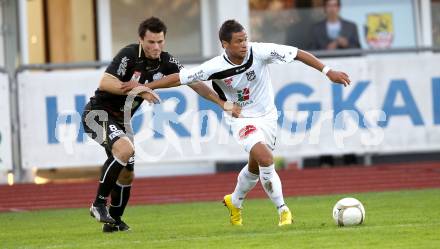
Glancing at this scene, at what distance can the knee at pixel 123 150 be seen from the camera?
37.8 feet

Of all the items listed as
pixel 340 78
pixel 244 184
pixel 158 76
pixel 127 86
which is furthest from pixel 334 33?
pixel 127 86

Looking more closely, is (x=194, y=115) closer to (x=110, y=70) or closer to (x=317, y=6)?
(x=317, y=6)

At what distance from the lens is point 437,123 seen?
18.6 m

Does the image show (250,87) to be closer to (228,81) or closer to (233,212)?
(228,81)

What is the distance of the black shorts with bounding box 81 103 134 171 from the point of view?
461 inches

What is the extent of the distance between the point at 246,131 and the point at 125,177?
1.35m

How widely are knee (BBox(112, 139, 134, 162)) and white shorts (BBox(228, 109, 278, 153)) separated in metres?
1.08

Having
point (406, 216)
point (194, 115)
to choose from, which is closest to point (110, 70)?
point (406, 216)

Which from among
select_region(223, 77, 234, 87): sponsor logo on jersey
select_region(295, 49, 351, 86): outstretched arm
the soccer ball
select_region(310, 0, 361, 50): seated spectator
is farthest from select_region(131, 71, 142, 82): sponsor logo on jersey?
select_region(310, 0, 361, 50): seated spectator

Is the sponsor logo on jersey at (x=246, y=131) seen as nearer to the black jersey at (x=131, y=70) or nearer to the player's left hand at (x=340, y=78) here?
the black jersey at (x=131, y=70)

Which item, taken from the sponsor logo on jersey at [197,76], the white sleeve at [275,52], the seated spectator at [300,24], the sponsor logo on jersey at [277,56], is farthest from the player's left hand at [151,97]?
the seated spectator at [300,24]

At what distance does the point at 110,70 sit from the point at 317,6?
10261 mm

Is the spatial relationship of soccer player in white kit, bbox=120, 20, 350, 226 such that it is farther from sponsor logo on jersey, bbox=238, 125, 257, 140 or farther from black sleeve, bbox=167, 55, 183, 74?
black sleeve, bbox=167, 55, 183, 74

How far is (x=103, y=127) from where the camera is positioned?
1181 cm
